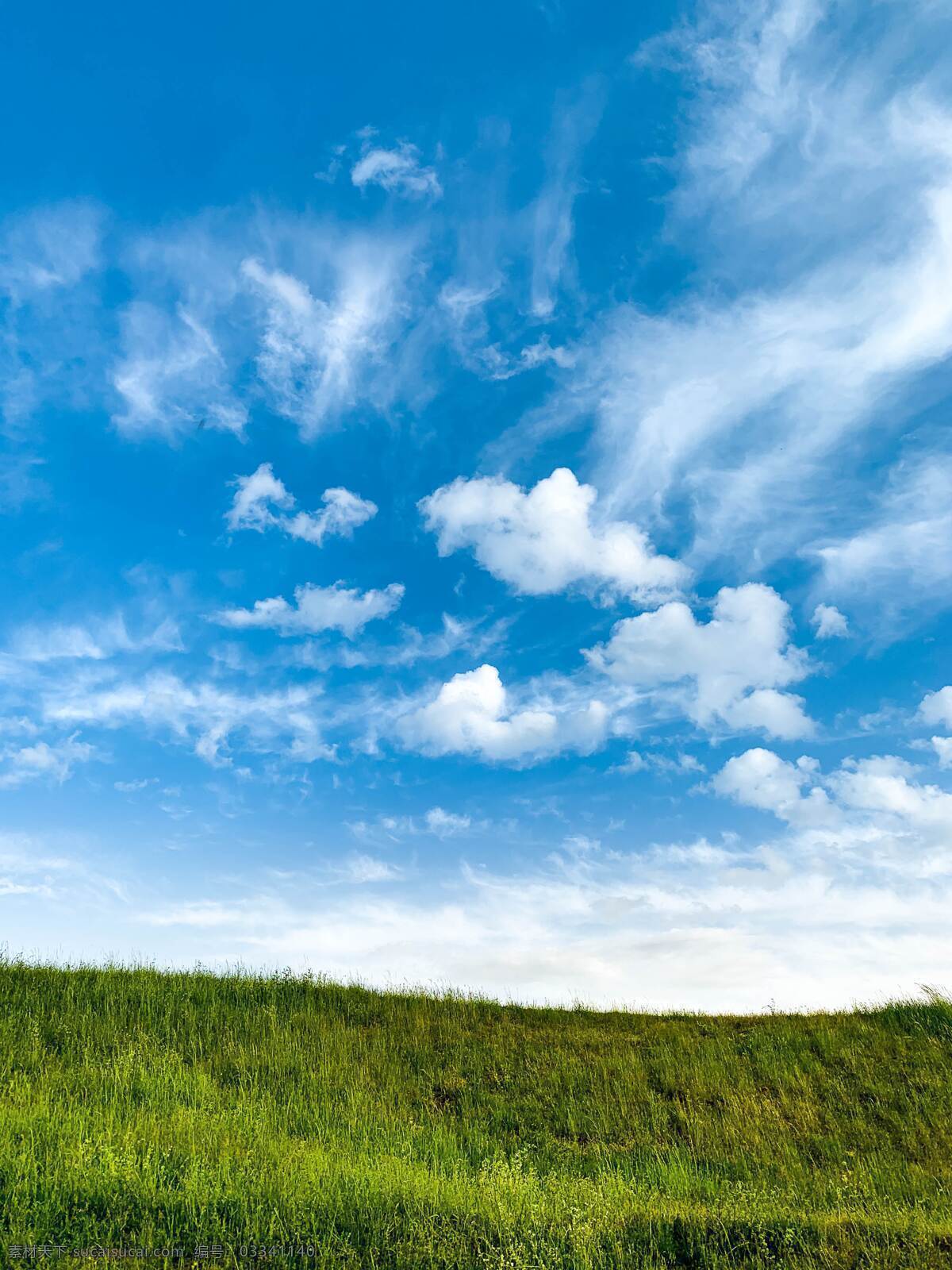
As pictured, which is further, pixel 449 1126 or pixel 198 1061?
pixel 198 1061

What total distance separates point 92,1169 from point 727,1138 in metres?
12.5

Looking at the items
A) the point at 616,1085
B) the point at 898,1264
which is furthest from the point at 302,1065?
the point at 898,1264

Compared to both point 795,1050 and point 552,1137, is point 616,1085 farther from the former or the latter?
point 795,1050

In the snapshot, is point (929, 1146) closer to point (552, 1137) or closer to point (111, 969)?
point (552, 1137)

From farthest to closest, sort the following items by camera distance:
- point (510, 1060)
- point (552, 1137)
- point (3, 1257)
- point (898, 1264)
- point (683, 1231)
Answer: point (510, 1060) < point (552, 1137) < point (683, 1231) < point (898, 1264) < point (3, 1257)

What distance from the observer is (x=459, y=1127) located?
54.1 feet

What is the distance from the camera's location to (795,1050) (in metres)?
20.5

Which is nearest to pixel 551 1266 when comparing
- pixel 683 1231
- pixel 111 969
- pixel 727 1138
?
pixel 683 1231

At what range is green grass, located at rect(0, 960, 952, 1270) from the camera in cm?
859

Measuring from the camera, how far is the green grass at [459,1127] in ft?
28.2

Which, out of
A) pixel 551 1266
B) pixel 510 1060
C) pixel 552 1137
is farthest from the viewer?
pixel 510 1060

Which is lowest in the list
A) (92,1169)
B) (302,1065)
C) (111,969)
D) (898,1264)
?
(898,1264)

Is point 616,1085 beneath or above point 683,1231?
above

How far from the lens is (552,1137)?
16.2 metres
